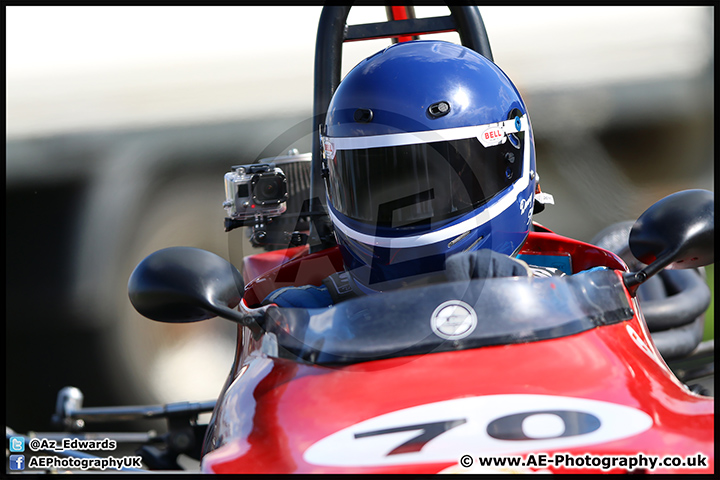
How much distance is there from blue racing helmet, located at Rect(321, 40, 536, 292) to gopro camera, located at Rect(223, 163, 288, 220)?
861mm

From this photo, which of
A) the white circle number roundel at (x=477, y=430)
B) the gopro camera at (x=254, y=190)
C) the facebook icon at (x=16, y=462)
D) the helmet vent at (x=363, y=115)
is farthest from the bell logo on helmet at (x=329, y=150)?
the facebook icon at (x=16, y=462)

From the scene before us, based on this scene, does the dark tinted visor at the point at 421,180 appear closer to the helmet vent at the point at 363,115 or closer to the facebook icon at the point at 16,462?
the helmet vent at the point at 363,115

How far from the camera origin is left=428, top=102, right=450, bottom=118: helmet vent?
2.12 metres

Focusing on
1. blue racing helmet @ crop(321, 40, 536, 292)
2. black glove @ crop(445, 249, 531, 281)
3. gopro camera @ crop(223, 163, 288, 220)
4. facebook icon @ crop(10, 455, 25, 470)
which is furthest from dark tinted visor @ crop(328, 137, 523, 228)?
facebook icon @ crop(10, 455, 25, 470)

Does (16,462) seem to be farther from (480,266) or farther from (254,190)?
(480,266)

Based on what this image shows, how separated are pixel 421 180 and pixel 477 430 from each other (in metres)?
0.89

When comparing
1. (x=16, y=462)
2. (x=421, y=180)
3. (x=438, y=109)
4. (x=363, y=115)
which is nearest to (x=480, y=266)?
(x=421, y=180)

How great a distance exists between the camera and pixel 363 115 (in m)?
2.19

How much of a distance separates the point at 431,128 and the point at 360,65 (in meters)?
0.47

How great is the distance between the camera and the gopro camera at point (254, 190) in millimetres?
3162

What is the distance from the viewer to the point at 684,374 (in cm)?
353

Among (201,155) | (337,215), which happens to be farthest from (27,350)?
(201,155)

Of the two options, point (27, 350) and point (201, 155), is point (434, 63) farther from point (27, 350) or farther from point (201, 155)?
point (201, 155)

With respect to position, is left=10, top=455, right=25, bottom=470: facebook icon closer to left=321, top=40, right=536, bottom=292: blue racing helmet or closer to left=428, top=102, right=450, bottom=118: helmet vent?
left=321, top=40, right=536, bottom=292: blue racing helmet
